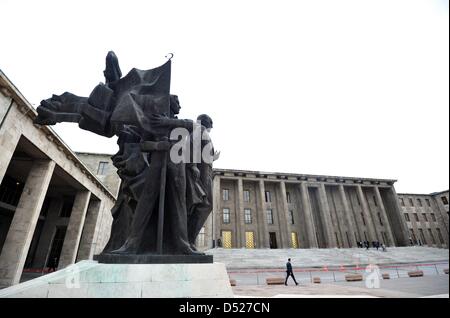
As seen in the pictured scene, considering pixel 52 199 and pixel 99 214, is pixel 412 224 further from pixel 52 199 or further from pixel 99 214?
pixel 52 199

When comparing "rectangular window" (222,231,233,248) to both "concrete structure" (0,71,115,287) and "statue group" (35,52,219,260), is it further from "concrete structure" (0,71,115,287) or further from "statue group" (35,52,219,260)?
"statue group" (35,52,219,260)

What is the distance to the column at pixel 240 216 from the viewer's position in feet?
110

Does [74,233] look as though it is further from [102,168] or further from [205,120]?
[205,120]

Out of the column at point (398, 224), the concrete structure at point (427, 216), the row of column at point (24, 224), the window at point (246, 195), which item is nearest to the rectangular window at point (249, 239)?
the window at point (246, 195)

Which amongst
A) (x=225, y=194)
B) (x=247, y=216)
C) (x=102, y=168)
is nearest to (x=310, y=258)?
(x=247, y=216)

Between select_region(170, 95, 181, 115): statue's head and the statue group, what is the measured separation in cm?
61

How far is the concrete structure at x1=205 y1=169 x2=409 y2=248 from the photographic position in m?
34.9

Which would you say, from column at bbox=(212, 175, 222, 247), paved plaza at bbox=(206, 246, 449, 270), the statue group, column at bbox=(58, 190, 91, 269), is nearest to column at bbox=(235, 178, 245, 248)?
column at bbox=(212, 175, 222, 247)

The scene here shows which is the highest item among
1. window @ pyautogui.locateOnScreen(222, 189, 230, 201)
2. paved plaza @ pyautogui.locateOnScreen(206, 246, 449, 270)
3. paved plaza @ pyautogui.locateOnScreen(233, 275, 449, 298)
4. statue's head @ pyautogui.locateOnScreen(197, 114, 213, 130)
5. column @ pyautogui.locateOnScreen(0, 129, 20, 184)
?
window @ pyautogui.locateOnScreen(222, 189, 230, 201)

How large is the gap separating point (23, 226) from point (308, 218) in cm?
3661

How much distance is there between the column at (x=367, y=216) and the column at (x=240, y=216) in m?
23.7

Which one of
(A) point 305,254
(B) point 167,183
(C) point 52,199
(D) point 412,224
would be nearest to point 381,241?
(D) point 412,224

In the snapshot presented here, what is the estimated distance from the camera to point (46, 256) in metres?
20.0
